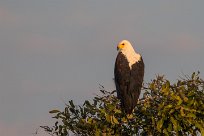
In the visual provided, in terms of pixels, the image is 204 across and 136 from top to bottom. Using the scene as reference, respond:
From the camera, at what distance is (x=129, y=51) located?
36.6 ft

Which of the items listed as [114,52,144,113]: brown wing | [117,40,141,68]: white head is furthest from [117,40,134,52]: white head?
[114,52,144,113]: brown wing

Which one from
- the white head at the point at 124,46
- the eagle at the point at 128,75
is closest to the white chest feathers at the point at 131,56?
the eagle at the point at 128,75

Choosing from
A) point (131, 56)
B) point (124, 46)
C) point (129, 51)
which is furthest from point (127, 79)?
point (124, 46)

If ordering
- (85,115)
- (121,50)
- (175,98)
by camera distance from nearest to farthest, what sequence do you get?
(175,98)
(85,115)
(121,50)

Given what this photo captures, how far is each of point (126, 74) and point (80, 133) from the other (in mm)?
2315

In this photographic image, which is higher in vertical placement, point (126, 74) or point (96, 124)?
point (126, 74)

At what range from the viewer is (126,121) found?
840cm

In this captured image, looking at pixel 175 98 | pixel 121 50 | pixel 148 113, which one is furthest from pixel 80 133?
pixel 121 50

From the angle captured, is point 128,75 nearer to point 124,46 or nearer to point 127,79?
point 127,79

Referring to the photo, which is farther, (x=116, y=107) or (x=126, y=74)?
(x=126, y=74)

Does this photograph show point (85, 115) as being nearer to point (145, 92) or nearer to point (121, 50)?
point (145, 92)

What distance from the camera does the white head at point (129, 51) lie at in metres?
10.7

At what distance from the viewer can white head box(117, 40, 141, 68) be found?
10691 millimetres

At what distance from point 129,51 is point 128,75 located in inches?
40.8
